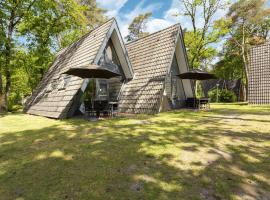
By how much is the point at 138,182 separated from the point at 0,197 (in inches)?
85.7

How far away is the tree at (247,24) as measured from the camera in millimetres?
31672

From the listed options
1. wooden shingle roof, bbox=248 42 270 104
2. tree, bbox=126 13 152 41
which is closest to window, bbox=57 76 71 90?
wooden shingle roof, bbox=248 42 270 104

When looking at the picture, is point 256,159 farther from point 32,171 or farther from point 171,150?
point 32,171

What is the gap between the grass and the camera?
3.36 metres

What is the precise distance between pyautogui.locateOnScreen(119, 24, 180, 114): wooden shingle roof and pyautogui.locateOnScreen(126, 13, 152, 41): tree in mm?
34818

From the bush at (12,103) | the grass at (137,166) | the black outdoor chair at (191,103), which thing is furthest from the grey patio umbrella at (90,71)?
the bush at (12,103)

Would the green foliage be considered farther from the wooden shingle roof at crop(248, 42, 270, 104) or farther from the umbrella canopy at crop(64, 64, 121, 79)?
the umbrella canopy at crop(64, 64, 121, 79)

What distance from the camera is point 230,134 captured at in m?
6.86

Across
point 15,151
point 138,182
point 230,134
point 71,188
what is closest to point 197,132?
point 230,134

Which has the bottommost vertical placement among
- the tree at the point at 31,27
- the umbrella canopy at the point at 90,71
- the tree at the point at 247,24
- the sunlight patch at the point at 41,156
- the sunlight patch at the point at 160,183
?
the sunlight patch at the point at 160,183

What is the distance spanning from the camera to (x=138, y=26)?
165 ft

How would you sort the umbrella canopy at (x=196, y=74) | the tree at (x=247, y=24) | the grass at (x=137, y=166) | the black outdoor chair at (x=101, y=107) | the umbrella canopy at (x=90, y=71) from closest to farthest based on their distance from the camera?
the grass at (x=137, y=166), the umbrella canopy at (x=90, y=71), the black outdoor chair at (x=101, y=107), the umbrella canopy at (x=196, y=74), the tree at (x=247, y=24)

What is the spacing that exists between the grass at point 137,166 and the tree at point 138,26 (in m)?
45.7

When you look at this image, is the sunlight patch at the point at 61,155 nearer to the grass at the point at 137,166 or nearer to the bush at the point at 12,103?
the grass at the point at 137,166
